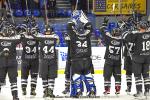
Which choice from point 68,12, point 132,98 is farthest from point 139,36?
point 68,12

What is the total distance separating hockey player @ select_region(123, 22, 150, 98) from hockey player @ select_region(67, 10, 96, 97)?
2.88ft

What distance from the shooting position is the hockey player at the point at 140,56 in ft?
35.9

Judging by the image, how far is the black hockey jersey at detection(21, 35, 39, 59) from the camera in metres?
11.3

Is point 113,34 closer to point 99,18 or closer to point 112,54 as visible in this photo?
point 112,54

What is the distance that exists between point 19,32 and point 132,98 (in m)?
2.76

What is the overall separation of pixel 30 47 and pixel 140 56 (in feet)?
7.72

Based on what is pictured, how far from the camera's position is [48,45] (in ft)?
36.3

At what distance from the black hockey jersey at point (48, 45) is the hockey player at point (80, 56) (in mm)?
387

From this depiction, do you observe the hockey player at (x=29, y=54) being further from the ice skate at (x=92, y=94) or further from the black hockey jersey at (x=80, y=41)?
the ice skate at (x=92, y=94)

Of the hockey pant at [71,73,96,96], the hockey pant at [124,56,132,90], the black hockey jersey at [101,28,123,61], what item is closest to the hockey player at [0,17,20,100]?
the hockey pant at [71,73,96,96]

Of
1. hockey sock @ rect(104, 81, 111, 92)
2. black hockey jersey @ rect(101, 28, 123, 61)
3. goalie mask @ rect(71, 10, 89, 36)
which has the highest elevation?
goalie mask @ rect(71, 10, 89, 36)

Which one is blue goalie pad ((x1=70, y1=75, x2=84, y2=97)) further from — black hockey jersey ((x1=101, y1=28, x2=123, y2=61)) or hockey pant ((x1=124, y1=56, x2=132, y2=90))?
hockey pant ((x1=124, y1=56, x2=132, y2=90))

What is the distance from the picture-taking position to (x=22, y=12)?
1984 centimetres

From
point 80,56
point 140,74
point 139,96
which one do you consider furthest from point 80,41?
point 139,96
